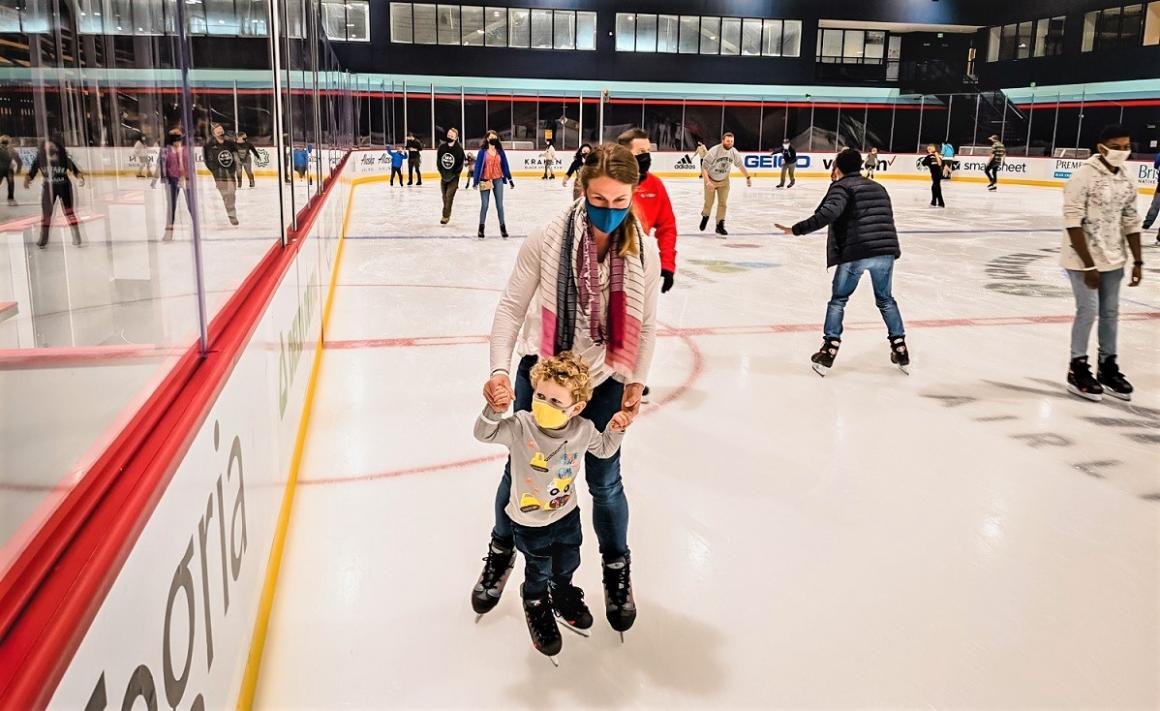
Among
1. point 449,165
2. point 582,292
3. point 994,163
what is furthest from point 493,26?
point 582,292

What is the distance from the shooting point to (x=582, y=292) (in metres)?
2.33

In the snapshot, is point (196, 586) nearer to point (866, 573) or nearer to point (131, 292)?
point (131, 292)

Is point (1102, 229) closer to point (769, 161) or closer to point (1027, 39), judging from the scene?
point (769, 161)

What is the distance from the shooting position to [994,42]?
38.7 metres

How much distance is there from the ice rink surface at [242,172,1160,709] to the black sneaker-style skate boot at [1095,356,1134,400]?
123 mm

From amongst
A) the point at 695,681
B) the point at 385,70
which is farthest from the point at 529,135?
the point at 695,681

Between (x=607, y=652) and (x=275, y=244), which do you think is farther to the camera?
(x=275, y=244)

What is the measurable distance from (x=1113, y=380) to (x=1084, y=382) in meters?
0.18

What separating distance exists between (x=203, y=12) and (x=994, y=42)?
139 feet

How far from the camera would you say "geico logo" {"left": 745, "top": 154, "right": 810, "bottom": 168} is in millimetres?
29156

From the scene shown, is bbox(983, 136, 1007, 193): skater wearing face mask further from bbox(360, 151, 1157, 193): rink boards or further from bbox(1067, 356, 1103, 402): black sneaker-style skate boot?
bbox(1067, 356, 1103, 402): black sneaker-style skate boot

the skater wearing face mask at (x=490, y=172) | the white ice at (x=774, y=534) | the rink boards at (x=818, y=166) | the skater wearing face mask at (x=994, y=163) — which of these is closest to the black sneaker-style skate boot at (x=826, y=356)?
the white ice at (x=774, y=534)

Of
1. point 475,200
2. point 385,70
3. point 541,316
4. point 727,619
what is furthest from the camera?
point 385,70

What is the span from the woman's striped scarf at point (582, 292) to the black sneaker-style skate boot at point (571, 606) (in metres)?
0.63
